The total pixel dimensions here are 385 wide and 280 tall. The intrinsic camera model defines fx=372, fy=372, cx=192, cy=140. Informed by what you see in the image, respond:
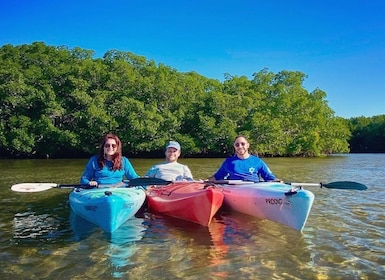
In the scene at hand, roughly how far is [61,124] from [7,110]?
14.0ft

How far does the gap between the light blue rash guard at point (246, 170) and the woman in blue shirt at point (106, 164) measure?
6.35 ft

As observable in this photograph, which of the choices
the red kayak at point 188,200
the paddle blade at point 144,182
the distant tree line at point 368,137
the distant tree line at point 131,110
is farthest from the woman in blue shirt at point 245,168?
the distant tree line at point 368,137

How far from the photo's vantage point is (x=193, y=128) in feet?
113

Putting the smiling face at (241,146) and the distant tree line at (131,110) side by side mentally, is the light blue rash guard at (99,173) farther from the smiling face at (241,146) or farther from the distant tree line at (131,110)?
the distant tree line at (131,110)

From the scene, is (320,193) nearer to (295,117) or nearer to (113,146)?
(113,146)

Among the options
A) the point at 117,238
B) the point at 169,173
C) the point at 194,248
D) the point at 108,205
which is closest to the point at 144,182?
the point at 108,205

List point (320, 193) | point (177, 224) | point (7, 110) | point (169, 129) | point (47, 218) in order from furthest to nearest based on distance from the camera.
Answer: point (169, 129) < point (7, 110) < point (320, 193) < point (47, 218) < point (177, 224)

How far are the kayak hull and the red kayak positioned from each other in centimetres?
64

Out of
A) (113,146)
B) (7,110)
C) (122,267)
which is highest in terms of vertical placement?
(7,110)

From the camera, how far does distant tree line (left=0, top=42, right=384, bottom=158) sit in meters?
29.6

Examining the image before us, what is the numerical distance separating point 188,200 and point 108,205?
1280 mm

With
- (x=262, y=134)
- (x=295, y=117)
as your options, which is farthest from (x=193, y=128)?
(x=295, y=117)

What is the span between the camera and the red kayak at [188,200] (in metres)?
5.46

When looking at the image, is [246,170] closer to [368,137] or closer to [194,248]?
[194,248]
